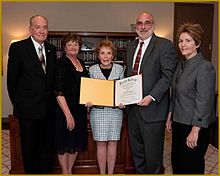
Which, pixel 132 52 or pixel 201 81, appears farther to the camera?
pixel 132 52

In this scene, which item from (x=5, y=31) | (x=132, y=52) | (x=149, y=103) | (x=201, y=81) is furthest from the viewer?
(x=5, y=31)

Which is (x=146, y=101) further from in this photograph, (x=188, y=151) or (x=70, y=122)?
(x=70, y=122)

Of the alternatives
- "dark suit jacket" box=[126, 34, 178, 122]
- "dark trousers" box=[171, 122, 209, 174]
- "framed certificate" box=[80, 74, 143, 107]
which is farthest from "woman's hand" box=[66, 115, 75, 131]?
"dark trousers" box=[171, 122, 209, 174]

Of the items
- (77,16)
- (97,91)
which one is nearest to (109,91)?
(97,91)

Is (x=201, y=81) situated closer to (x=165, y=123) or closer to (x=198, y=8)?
(x=165, y=123)

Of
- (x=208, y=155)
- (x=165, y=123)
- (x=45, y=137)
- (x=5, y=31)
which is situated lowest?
(x=208, y=155)

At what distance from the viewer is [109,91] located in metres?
2.53

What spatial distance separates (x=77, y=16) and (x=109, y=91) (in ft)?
11.9

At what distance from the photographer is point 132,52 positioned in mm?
2482

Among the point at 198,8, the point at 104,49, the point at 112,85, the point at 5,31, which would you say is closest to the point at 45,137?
the point at 112,85

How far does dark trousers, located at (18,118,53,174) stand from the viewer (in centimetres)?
247

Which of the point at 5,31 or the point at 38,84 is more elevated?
the point at 5,31

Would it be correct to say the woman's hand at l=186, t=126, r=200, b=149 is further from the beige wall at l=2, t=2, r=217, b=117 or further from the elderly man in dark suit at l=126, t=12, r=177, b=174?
the beige wall at l=2, t=2, r=217, b=117

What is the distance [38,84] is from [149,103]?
38.0 inches
